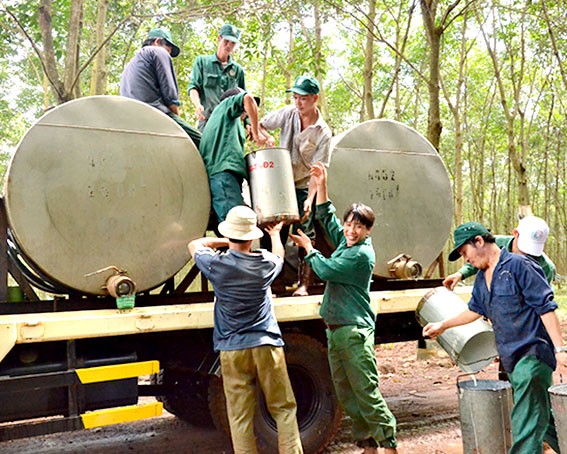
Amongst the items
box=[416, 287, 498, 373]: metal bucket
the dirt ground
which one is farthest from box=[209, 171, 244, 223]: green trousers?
the dirt ground

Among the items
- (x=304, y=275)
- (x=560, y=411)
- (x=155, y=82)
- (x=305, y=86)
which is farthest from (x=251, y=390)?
(x=155, y=82)

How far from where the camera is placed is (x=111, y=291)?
4.09 metres

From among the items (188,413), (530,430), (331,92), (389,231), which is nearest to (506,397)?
(530,430)

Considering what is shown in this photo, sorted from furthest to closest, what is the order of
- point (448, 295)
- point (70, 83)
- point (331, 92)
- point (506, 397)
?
point (331, 92) < point (70, 83) < point (448, 295) < point (506, 397)

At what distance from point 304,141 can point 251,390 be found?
2.12 metres

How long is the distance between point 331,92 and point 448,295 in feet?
59.2

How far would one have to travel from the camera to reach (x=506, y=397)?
13.2ft

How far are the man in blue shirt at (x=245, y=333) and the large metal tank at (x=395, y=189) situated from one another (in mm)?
1664

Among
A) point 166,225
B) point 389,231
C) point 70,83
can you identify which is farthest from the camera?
point 70,83

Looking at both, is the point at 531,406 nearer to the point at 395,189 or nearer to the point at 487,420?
the point at 487,420

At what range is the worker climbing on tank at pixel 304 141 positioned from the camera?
5.03 m

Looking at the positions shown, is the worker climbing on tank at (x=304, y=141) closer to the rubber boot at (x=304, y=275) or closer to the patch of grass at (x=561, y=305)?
the rubber boot at (x=304, y=275)

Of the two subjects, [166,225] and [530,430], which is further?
[166,225]

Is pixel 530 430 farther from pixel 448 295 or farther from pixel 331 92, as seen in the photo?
pixel 331 92
